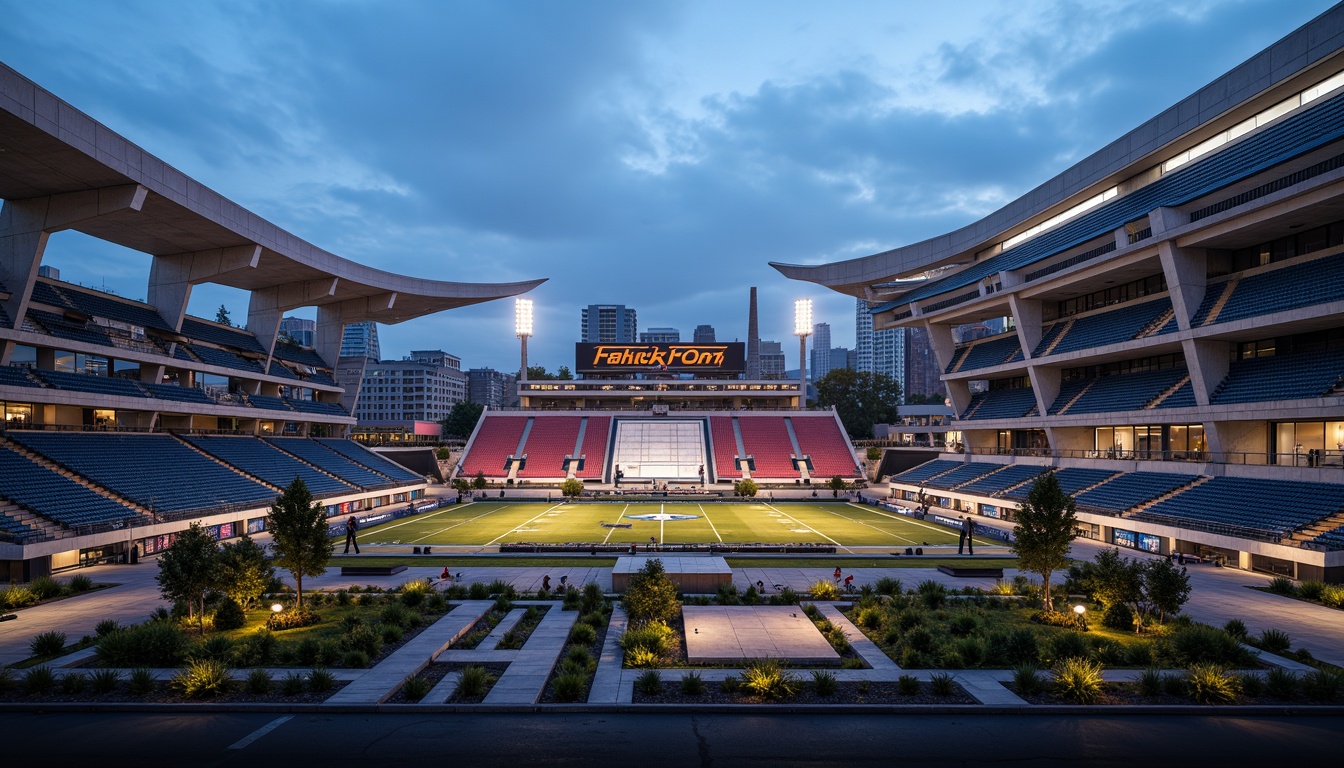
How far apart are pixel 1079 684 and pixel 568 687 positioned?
1123 centimetres

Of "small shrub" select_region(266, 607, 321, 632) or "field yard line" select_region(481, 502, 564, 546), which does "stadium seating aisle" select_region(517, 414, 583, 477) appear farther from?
"small shrub" select_region(266, 607, 321, 632)

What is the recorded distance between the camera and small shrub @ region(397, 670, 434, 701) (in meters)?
13.4

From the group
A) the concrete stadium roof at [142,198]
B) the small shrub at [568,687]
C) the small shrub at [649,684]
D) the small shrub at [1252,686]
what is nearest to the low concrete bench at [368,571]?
the small shrub at [568,687]

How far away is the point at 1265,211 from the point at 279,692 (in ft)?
141

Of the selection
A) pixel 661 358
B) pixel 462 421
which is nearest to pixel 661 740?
pixel 661 358

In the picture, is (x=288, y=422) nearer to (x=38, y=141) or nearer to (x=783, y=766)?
(x=38, y=141)

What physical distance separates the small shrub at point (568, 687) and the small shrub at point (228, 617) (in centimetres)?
1145

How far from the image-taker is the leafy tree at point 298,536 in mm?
20156

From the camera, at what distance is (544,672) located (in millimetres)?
14922

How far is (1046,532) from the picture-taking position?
20062mm

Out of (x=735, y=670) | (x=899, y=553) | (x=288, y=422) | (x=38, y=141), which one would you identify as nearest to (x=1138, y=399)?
(x=899, y=553)

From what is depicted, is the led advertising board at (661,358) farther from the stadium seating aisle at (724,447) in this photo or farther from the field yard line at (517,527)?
the field yard line at (517,527)

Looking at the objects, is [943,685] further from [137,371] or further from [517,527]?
[137,371]

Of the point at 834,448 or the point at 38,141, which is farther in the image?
the point at 834,448
